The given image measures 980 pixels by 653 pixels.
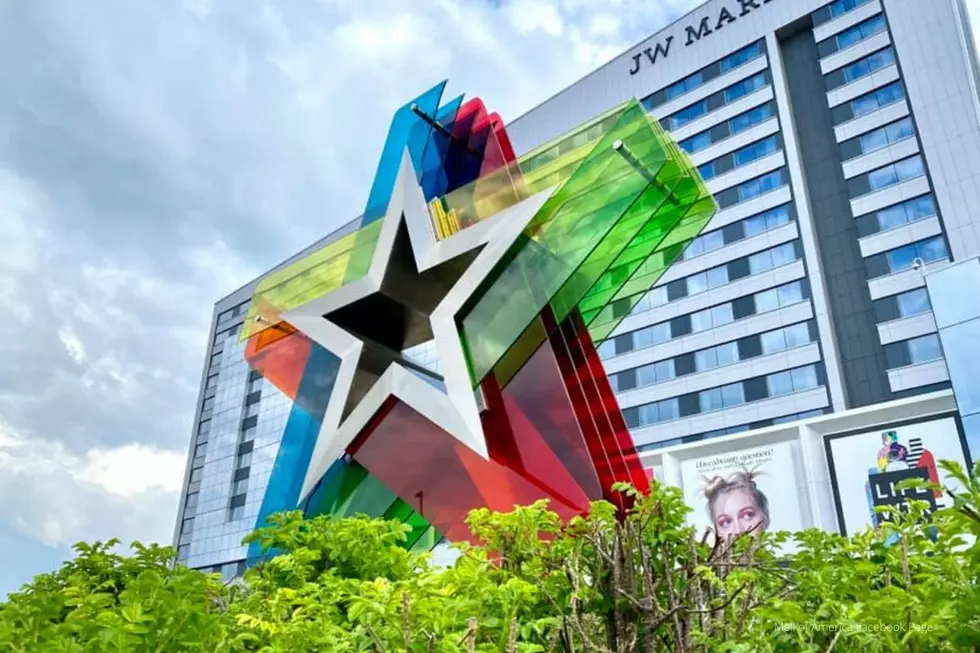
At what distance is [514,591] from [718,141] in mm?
34268

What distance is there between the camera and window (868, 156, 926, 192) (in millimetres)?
27938

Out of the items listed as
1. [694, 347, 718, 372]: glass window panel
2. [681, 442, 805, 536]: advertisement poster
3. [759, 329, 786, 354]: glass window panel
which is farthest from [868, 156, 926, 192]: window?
[681, 442, 805, 536]: advertisement poster

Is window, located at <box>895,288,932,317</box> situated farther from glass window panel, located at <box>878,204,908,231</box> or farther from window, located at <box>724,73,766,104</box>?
window, located at <box>724,73,766,104</box>

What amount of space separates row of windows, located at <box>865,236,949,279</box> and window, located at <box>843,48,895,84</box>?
26.4ft

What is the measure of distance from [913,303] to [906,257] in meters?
1.89

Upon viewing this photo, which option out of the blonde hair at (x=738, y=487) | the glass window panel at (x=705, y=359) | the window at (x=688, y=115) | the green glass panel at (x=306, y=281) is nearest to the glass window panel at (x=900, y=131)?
the window at (x=688, y=115)

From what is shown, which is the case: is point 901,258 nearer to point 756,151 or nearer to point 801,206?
point 801,206

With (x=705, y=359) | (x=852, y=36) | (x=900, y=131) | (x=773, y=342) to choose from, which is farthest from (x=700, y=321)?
(x=852, y=36)

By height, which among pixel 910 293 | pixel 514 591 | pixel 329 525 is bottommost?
pixel 514 591

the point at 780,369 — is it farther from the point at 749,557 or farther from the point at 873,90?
the point at 749,557

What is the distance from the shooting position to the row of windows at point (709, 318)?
1173 inches

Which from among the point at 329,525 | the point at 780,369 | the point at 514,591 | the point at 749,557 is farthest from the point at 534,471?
the point at 780,369

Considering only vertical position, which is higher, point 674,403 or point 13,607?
point 674,403

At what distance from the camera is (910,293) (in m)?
27.0
